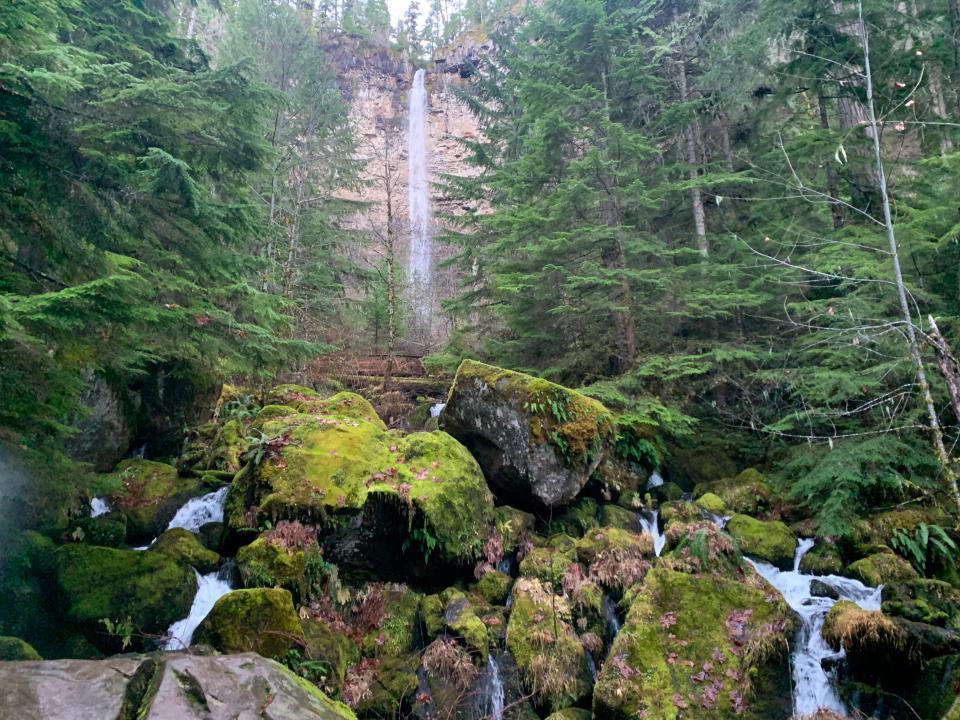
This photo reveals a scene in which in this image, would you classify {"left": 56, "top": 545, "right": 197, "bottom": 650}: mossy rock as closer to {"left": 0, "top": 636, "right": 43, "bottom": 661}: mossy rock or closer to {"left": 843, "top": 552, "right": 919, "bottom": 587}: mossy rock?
{"left": 0, "top": 636, "right": 43, "bottom": 661}: mossy rock

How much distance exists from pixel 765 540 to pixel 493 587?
15.4 feet

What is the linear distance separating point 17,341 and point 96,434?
5643mm

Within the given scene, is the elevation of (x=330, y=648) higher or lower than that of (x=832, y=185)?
lower

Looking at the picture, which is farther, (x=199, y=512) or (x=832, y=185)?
(x=832, y=185)

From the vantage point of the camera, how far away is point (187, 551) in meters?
7.12

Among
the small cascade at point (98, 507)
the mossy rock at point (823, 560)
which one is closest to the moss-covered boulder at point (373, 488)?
the small cascade at point (98, 507)

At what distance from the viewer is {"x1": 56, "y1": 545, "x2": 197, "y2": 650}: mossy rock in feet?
19.0

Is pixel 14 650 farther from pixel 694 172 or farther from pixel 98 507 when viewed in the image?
pixel 694 172

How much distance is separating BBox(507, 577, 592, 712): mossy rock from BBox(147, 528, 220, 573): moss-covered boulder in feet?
13.9

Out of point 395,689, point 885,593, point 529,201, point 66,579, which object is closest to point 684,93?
point 529,201

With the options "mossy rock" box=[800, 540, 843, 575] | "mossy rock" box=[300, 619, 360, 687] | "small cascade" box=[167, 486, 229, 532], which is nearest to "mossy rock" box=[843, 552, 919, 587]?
"mossy rock" box=[800, 540, 843, 575]

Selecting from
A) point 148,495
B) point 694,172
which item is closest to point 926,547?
point 694,172

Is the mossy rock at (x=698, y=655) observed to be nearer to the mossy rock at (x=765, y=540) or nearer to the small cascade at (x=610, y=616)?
the small cascade at (x=610, y=616)

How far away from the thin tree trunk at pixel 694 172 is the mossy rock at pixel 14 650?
13227mm
